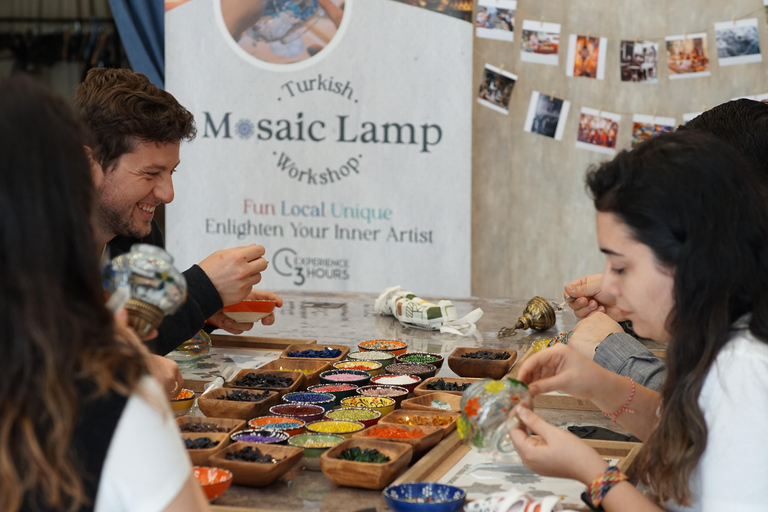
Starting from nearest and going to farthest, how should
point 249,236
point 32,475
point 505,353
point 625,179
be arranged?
1. point 32,475
2. point 625,179
3. point 505,353
4. point 249,236

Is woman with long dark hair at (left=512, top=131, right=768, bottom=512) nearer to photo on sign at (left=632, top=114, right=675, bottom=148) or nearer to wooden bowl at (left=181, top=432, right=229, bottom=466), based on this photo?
wooden bowl at (left=181, top=432, right=229, bottom=466)

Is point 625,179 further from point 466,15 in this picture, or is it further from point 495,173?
point 495,173

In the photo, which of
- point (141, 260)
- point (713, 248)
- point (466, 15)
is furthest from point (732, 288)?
point (466, 15)

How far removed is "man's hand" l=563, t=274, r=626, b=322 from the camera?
7.30ft

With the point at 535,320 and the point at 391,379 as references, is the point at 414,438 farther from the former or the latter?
the point at 535,320

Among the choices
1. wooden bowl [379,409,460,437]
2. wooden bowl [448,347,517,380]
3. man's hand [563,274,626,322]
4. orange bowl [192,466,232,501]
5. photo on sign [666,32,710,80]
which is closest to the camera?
orange bowl [192,466,232,501]

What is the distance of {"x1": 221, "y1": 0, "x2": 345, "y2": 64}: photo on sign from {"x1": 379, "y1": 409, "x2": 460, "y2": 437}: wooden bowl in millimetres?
2694

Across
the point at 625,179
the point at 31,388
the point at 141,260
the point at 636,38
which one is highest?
the point at 636,38

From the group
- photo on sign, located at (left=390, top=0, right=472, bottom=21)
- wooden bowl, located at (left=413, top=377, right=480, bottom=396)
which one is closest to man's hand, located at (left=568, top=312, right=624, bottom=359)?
wooden bowl, located at (left=413, top=377, right=480, bottom=396)

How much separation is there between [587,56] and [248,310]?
2468 mm

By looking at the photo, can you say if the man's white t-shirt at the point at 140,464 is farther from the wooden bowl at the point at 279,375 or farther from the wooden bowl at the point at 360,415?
A: the wooden bowl at the point at 279,375

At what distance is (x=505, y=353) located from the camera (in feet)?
6.74

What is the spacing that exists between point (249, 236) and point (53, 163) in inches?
129

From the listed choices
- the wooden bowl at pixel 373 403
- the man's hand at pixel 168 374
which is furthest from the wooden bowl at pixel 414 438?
the man's hand at pixel 168 374
